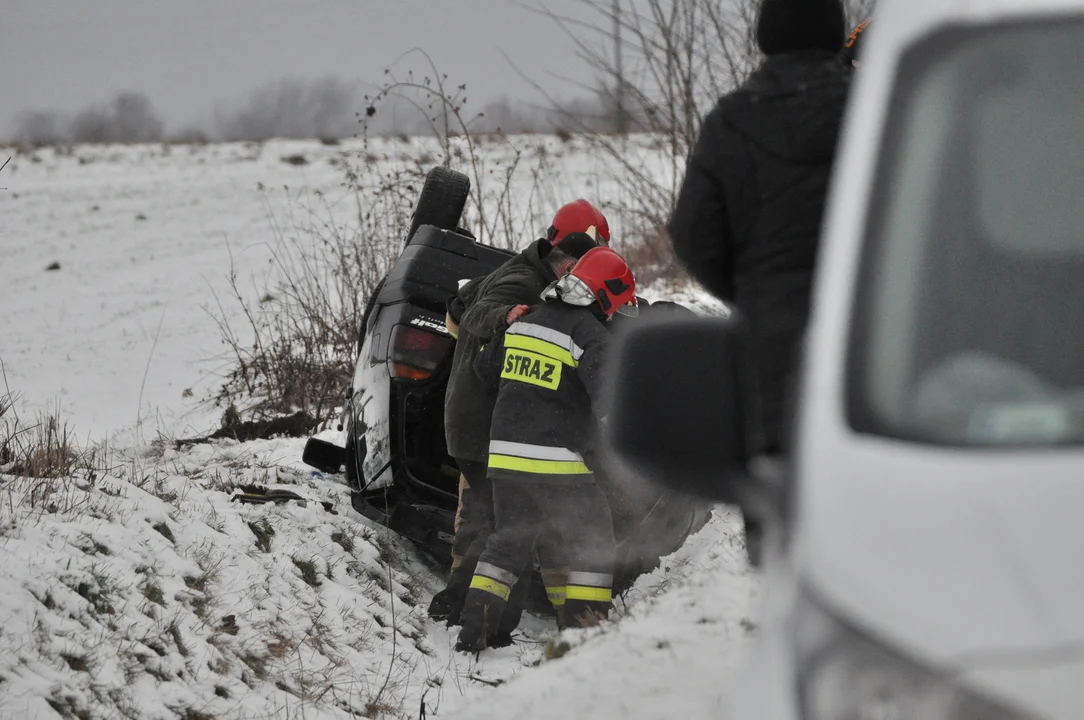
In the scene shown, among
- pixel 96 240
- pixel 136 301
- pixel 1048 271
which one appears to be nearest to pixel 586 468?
pixel 1048 271

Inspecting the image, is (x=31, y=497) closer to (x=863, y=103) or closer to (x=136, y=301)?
(x=863, y=103)

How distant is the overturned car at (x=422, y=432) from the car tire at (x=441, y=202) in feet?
1.70

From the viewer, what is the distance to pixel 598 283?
592 cm

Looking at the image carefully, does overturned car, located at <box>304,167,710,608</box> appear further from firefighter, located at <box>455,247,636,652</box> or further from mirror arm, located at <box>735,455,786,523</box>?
mirror arm, located at <box>735,455,786,523</box>

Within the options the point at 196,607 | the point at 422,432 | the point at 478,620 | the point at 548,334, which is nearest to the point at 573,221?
the point at 548,334

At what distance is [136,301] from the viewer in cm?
1853

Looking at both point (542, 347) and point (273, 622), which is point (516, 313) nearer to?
point (542, 347)

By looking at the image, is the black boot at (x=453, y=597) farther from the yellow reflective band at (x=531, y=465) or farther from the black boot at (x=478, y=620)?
the yellow reflective band at (x=531, y=465)

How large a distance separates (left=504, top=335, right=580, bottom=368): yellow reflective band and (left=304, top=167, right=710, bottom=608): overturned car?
31 cm

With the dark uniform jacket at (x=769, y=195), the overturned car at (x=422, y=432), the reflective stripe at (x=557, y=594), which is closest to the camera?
the dark uniform jacket at (x=769, y=195)

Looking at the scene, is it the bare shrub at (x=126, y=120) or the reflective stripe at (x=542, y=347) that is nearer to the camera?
the reflective stripe at (x=542, y=347)

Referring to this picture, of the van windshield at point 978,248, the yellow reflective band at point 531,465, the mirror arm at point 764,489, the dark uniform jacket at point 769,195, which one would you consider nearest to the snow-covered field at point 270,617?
the yellow reflective band at point 531,465

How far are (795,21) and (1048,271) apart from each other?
6.47 feet

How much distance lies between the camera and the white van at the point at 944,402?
1161mm
